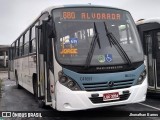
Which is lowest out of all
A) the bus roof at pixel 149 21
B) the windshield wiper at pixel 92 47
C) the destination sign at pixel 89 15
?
the windshield wiper at pixel 92 47

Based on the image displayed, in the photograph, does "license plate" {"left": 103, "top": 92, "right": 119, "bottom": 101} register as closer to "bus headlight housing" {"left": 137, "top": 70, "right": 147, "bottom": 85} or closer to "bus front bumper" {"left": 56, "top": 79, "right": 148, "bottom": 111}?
"bus front bumper" {"left": 56, "top": 79, "right": 148, "bottom": 111}

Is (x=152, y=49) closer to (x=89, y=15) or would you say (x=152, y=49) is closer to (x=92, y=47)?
(x=89, y=15)

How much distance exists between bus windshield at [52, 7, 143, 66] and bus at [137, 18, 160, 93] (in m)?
3.41

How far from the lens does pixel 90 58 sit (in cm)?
876

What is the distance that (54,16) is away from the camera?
928cm

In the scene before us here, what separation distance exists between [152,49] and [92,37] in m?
4.68

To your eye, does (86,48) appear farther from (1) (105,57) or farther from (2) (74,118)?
(2) (74,118)

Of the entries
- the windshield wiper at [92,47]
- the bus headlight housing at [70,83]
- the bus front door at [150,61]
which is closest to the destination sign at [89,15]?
the windshield wiper at [92,47]

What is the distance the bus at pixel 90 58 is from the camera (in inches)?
339

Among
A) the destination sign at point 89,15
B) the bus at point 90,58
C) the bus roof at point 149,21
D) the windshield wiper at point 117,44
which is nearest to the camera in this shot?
the bus at point 90,58

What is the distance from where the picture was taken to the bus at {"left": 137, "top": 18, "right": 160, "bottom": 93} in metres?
12.9

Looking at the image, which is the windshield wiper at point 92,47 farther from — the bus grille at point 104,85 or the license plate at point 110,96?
the license plate at point 110,96

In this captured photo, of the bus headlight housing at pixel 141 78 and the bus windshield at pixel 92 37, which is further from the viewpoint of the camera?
the bus headlight housing at pixel 141 78

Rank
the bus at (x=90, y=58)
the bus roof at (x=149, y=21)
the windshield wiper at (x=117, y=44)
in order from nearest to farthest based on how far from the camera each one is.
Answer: the bus at (x=90, y=58) < the windshield wiper at (x=117, y=44) < the bus roof at (x=149, y=21)
